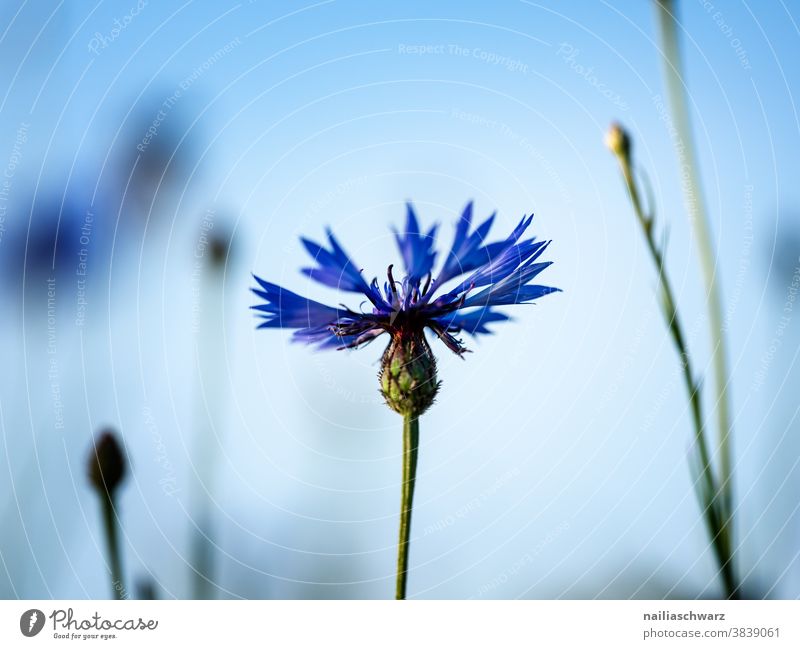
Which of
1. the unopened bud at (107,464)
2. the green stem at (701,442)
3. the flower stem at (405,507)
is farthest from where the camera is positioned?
the unopened bud at (107,464)

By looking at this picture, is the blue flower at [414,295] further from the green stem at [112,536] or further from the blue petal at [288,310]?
the green stem at [112,536]

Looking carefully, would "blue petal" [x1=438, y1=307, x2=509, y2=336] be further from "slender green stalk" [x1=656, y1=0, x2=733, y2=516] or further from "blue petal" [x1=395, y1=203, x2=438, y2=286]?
"slender green stalk" [x1=656, y1=0, x2=733, y2=516]

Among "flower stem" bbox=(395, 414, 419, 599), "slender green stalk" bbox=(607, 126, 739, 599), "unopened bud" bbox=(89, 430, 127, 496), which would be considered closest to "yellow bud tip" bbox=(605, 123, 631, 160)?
"slender green stalk" bbox=(607, 126, 739, 599)

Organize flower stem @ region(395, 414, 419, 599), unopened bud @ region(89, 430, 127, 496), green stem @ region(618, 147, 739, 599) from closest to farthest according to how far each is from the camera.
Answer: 1. flower stem @ region(395, 414, 419, 599)
2. green stem @ region(618, 147, 739, 599)
3. unopened bud @ region(89, 430, 127, 496)

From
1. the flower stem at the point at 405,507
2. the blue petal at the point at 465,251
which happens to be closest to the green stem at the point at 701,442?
the blue petal at the point at 465,251

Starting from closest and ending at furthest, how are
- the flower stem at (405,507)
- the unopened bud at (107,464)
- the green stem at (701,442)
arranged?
the flower stem at (405,507), the green stem at (701,442), the unopened bud at (107,464)

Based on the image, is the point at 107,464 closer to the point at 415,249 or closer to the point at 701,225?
the point at 415,249

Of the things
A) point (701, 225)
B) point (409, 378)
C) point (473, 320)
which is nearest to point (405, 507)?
point (409, 378)
